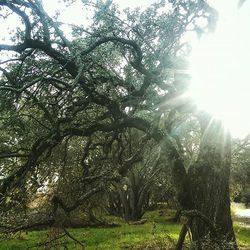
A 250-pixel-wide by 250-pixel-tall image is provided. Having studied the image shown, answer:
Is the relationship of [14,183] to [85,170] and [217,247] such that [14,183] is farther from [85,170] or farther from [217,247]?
[217,247]

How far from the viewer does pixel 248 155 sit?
39.8 metres

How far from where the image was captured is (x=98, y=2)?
42.1ft

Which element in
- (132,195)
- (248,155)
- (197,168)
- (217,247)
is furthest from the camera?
(132,195)

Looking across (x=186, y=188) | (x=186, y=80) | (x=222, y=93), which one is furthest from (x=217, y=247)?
(x=186, y=80)

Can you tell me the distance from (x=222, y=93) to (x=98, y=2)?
4.81 metres

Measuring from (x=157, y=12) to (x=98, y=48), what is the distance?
233cm

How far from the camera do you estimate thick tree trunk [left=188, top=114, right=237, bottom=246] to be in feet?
44.2

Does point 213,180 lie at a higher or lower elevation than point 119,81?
lower

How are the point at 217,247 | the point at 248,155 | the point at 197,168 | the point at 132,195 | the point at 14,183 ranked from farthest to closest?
the point at 132,195 → the point at 248,155 → the point at 197,168 → the point at 14,183 → the point at 217,247

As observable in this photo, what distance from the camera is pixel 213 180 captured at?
1366 cm

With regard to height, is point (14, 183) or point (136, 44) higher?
point (136, 44)

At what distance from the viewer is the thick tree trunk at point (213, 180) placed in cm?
1348

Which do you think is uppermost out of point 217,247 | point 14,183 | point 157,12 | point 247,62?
point 157,12

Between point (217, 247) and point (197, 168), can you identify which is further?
point (197, 168)
